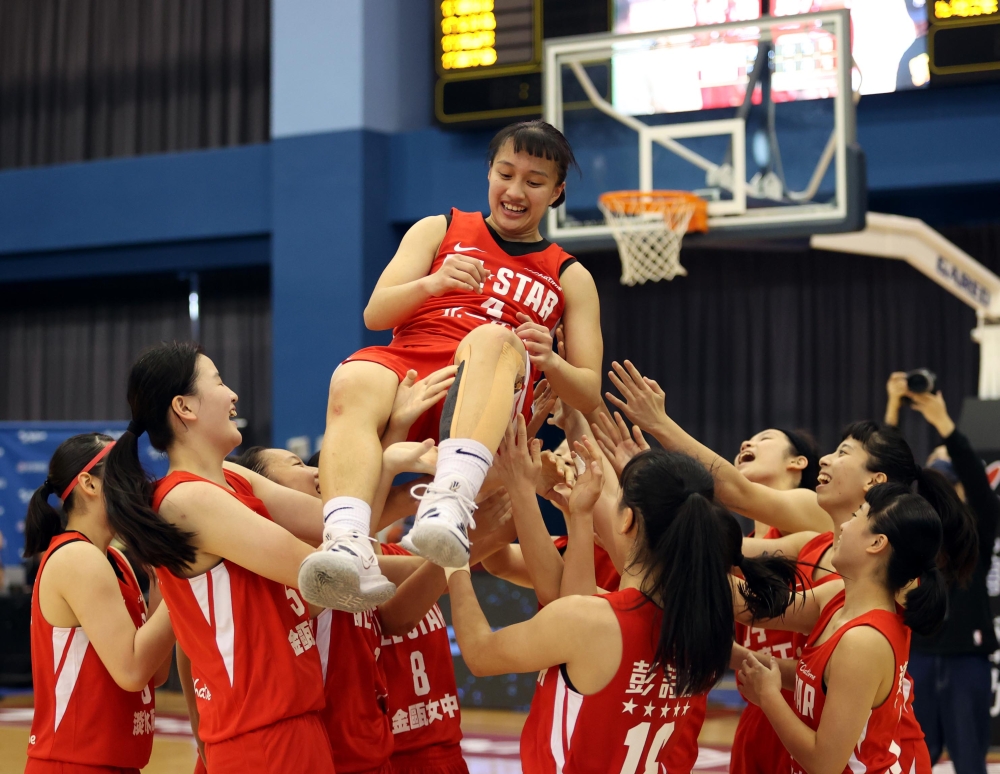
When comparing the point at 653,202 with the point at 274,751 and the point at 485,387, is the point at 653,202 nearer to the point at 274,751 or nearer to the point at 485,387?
the point at 485,387

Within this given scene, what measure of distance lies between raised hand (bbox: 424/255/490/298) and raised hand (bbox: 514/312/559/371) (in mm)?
157

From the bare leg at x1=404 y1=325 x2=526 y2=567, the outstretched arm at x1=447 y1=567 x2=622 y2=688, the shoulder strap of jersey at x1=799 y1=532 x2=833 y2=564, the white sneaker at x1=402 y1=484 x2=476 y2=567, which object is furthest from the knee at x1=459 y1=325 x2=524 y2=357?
the shoulder strap of jersey at x1=799 y1=532 x2=833 y2=564

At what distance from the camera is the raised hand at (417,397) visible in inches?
111

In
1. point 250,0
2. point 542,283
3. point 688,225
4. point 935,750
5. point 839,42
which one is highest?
point 250,0

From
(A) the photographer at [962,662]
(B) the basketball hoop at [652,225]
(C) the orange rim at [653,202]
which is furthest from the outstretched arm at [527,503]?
(C) the orange rim at [653,202]

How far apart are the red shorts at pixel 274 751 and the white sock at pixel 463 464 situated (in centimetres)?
61

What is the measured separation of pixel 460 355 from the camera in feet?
9.15

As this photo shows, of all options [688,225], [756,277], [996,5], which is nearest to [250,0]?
[756,277]

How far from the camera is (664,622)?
98.6 inches

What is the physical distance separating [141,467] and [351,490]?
48 centimetres

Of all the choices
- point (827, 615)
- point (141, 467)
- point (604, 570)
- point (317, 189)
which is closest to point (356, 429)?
point (141, 467)

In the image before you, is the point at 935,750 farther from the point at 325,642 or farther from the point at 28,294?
the point at 28,294

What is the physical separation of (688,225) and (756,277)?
4.16m

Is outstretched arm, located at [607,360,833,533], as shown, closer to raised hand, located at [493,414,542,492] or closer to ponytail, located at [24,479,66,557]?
raised hand, located at [493,414,542,492]
